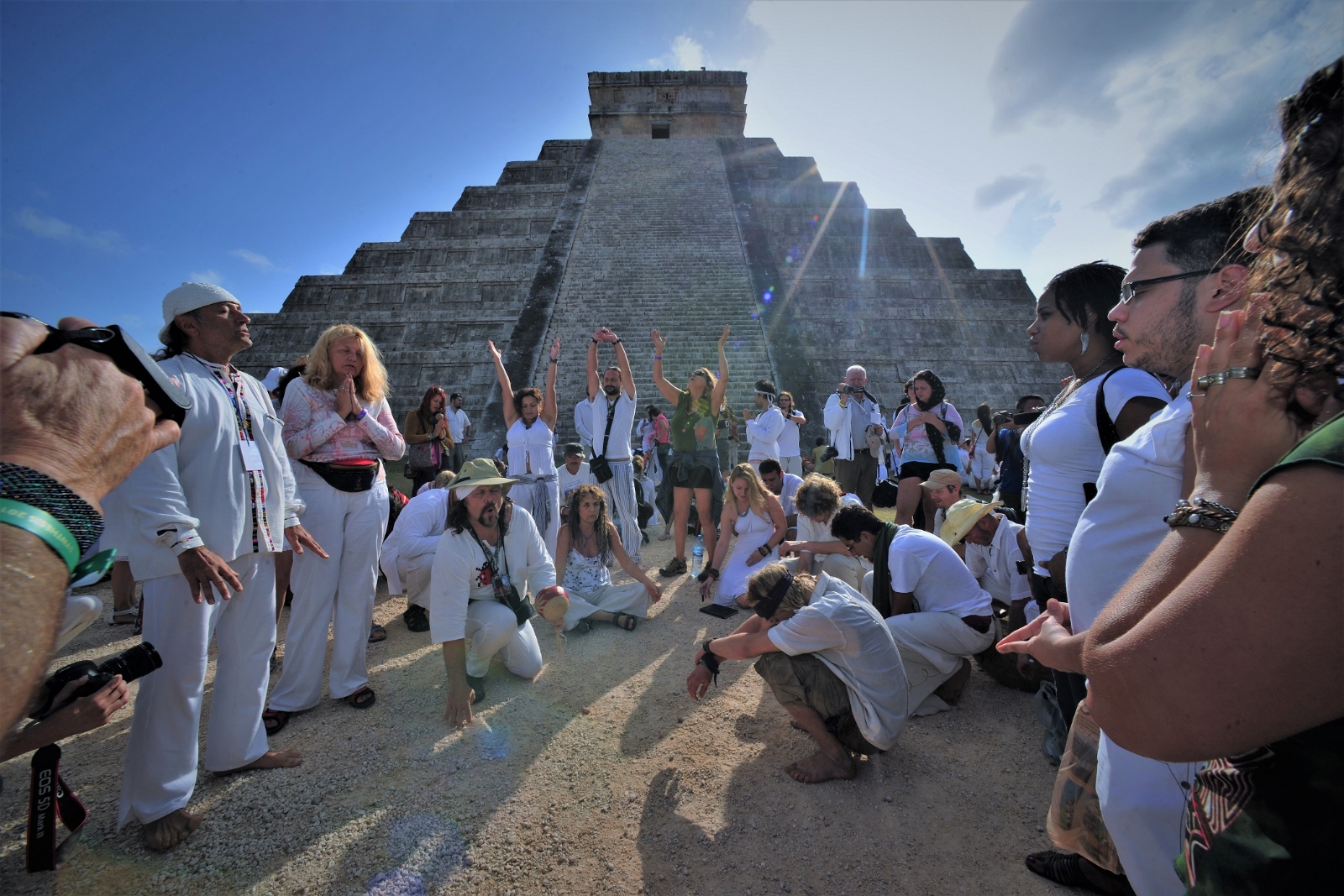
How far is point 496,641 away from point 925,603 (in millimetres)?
2499

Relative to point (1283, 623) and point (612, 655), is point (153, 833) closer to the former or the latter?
point (612, 655)

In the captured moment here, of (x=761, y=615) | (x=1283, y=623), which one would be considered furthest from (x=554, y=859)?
(x=1283, y=623)

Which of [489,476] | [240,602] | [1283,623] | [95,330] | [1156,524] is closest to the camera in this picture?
[1283,623]

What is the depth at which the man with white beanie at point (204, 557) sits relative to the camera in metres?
2.34

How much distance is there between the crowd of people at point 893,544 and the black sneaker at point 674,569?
0.06ft

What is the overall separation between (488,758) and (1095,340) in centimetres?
328

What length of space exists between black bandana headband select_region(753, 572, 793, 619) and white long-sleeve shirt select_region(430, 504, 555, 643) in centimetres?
146

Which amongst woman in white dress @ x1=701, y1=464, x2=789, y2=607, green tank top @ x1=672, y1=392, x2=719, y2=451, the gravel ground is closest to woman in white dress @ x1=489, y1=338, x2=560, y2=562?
green tank top @ x1=672, y1=392, x2=719, y2=451

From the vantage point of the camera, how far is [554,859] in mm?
2268

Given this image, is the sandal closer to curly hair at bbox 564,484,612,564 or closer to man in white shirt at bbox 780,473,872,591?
curly hair at bbox 564,484,612,564

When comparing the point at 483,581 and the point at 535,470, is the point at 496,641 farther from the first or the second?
the point at 535,470

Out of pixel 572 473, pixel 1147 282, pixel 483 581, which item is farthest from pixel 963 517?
pixel 572 473

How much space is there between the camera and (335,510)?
3.34 m

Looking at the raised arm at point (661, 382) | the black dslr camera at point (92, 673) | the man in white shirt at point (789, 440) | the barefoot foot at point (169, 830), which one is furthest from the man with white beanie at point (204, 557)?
the man in white shirt at point (789, 440)
